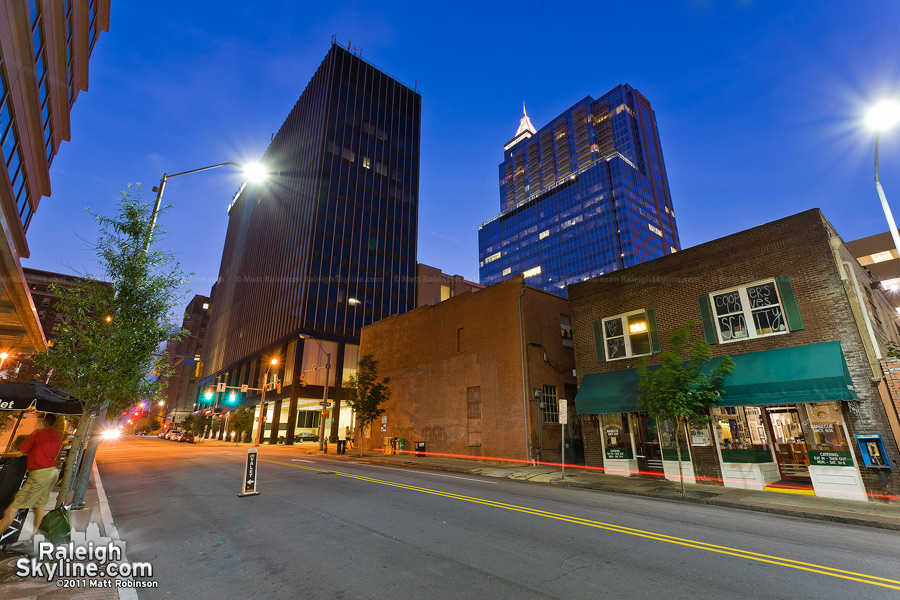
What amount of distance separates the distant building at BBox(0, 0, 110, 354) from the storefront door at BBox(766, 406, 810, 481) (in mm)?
26377

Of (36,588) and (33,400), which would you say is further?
(33,400)

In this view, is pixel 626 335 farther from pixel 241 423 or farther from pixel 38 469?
pixel 241 423

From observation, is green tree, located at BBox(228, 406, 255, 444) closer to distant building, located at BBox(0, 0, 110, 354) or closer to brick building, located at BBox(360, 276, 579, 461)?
distant building, located at BBox(0, 0, 110, 354)

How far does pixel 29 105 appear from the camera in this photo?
16.3m

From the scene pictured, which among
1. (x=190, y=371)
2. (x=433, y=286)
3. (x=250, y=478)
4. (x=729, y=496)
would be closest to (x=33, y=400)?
(x=250, y=478)

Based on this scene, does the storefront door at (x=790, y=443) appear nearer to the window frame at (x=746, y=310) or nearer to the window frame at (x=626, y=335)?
the window frame at (x=746, y=310)

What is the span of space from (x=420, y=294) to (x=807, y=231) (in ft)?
193

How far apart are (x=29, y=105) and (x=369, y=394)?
76.2 feet

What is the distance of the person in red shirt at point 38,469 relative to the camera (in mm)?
5879

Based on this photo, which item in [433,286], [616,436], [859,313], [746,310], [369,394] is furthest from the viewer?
[433,286]

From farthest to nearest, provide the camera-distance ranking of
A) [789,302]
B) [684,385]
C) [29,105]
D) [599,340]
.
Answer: [599,340]
[29,105]
[789,302]
[684,385]

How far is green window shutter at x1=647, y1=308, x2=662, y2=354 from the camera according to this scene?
15820 mm

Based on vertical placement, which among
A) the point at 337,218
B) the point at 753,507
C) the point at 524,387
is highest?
the point at 337,218

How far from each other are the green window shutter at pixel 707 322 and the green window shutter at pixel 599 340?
3972 mm
